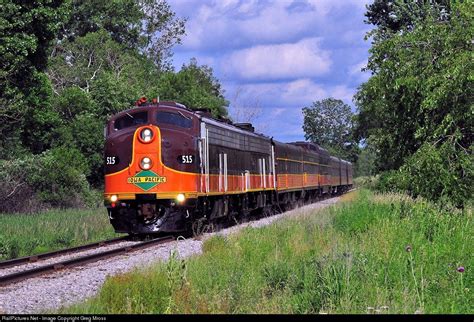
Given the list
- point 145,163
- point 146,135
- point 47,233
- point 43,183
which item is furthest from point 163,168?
point 43,183

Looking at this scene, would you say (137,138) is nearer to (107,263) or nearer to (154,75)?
(107,263)

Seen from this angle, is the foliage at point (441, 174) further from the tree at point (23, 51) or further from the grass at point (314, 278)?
the tree at point (23, 51)

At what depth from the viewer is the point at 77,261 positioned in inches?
504

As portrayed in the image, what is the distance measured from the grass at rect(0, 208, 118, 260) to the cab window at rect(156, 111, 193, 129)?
408 cm

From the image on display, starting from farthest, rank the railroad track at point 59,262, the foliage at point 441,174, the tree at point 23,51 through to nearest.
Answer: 1. the tree at point 23,51
2. the foliage at point 441,174
3. the railroad track at point 59,262

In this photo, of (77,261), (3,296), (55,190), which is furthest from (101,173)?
(3,296)

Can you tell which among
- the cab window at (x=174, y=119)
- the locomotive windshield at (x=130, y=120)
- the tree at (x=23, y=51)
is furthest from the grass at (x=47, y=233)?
the tree at (x=23, y=51)

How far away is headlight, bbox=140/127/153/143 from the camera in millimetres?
17438

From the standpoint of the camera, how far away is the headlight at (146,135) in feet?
57.2

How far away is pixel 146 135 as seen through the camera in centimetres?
1747

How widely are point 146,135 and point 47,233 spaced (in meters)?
3.96

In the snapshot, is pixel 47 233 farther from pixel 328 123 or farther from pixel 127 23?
pixel 328 123

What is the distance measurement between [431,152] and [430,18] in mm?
5579

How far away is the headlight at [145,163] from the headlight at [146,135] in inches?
20.0
